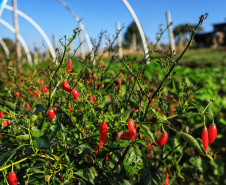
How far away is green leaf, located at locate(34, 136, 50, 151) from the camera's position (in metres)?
1.08

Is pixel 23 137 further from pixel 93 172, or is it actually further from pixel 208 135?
pixel 208 135

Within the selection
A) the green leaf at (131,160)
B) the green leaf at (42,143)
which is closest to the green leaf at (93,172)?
the green leaf at (131,160)

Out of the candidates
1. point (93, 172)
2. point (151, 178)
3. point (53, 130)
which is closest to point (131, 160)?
point (151, 178)

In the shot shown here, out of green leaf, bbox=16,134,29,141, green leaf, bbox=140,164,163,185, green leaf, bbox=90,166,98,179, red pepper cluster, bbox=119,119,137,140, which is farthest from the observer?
green leaf, bbox=90,166,98,179

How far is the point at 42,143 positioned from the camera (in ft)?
3.62

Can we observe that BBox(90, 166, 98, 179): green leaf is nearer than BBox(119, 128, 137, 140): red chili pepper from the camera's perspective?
No

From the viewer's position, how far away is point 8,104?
153cm

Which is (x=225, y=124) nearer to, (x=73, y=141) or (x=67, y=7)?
(x=73, y=141)

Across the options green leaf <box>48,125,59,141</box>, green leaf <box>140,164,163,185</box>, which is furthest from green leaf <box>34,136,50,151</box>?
green leaf <box>140,164,163,185</box>

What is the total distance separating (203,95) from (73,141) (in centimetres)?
240

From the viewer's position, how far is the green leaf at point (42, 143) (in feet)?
3.56

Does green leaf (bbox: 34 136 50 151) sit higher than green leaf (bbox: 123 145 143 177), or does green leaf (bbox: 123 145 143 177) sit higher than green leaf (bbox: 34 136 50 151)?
green leaf (bbox: 34 136 50 151)

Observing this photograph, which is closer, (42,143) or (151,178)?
(42,143)

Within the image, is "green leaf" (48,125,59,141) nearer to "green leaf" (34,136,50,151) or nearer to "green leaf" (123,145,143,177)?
"green leaf" (34,136,50,151)
